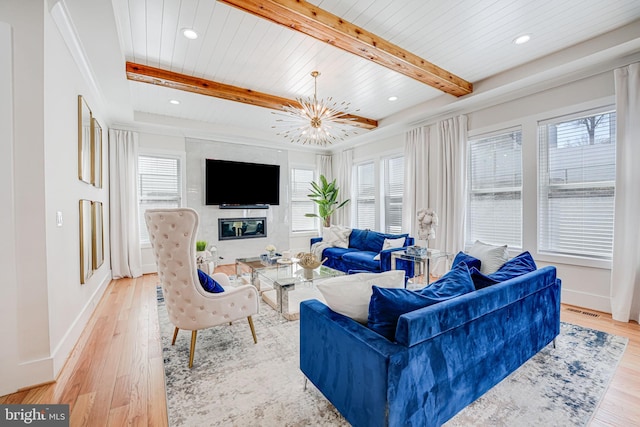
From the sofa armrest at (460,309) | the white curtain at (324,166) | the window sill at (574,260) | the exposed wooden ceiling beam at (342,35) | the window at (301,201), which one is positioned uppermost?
the exposed wooden ceiling beam at (342,35)

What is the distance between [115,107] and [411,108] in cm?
465

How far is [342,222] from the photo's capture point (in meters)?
7.08

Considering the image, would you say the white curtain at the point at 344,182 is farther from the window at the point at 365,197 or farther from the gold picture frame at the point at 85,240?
the gold picture frame at the point at 85,240

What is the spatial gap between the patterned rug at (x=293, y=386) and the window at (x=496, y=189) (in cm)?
166

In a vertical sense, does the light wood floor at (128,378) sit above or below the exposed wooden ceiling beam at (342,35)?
below

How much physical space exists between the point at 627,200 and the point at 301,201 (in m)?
5.57

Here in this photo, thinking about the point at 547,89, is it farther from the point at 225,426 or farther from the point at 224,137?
the point at 224,137

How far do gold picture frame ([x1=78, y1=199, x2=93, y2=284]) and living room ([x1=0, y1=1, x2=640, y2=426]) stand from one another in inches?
4.0

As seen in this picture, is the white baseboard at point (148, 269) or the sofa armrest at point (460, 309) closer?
the sofa armrest at point (460, 309)

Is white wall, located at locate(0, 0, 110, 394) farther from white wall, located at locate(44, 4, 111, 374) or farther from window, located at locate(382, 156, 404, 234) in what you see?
window, located at locate(382, 156, 404, 234)

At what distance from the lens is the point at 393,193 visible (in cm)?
585

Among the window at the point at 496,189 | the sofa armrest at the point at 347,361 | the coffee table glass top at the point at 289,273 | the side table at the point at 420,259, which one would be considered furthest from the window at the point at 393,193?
the sofa armrest at the point at 347,361

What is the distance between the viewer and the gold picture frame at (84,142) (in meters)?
2.83

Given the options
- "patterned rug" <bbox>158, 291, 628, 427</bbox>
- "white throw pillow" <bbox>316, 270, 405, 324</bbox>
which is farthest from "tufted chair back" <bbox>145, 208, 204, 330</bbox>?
"white throw pillow" <bbox>316, 270, 405, 324</bbox>
